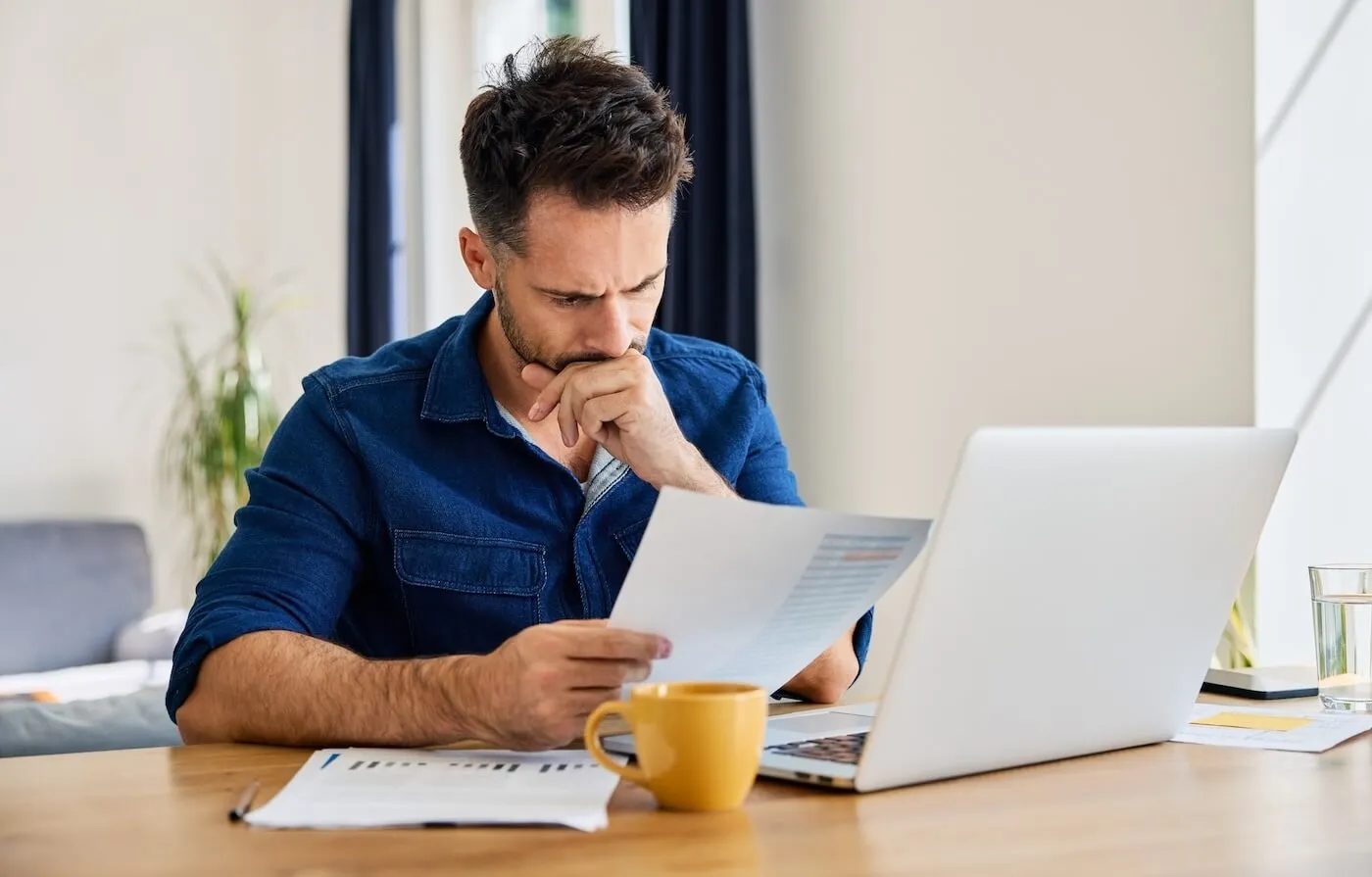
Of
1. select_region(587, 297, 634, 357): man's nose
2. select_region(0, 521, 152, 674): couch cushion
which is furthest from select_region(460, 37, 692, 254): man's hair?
select_region(0, 521, 152, 674): couch cushion

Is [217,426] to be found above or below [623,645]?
below

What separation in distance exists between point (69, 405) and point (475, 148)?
3.54m

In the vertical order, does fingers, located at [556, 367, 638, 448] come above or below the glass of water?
above

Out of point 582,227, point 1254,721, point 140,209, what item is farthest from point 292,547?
point 140,209

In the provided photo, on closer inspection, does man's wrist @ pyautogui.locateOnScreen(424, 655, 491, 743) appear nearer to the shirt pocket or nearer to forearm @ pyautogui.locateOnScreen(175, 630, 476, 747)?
forearm @ pyautogui.locateOnScreen(175, 630, 476, 747)

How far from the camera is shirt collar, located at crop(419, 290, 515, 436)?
4.99 feet

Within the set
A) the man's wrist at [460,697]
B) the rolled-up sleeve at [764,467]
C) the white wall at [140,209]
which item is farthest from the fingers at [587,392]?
the white wall at [140,209]

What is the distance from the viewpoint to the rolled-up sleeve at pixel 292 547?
50.6 inches

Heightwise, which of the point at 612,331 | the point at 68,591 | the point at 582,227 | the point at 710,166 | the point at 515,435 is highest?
the point at 710,166

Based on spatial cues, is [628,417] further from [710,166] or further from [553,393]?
[710,166]

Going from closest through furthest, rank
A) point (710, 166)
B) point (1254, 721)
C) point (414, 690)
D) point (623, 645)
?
point (623, 645)
point (414, 690)
point (1254, 721)
point (710, 166)

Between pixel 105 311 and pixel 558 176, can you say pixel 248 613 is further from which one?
pixel 105 311

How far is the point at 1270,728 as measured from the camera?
47.9 inches

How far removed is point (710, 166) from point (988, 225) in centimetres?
85
